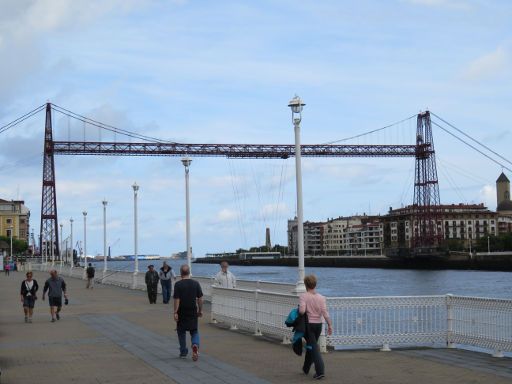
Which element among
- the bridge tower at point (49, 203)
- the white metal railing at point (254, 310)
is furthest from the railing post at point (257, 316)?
the bridge tower at point (49, 203)

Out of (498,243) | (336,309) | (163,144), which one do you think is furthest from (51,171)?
(336,309)

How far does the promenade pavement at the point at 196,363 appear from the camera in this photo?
11664mm

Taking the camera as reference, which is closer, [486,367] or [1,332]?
[486,367]

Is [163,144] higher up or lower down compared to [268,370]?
higher up

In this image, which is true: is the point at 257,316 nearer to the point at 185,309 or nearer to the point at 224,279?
the point at 185,309

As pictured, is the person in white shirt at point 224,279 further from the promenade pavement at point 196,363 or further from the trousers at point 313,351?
the trousers at point 313,351

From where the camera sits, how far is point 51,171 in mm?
104938

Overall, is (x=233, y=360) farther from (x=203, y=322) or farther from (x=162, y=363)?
(x=203, y=322)

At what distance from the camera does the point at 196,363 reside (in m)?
13.2

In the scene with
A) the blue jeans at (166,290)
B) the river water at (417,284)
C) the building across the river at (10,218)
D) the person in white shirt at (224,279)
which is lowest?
the river water at (417,284)

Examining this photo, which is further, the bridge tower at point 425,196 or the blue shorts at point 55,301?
the bridge tower at point 425,196

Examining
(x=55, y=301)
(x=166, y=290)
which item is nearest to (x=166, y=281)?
(x=166, y=290)

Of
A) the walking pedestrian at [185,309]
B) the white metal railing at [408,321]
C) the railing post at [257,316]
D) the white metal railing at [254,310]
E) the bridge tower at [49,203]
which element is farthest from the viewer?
the bridge tower at [49,203]

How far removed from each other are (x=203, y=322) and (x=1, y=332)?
5068 mm
